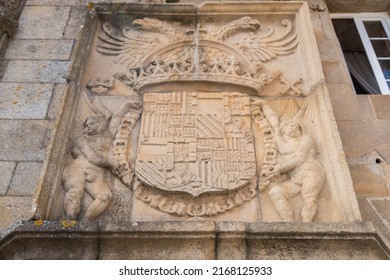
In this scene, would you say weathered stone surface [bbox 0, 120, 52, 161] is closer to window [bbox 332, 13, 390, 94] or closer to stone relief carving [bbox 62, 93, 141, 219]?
stone relief carving [bbox 62, 93, 141, 219]

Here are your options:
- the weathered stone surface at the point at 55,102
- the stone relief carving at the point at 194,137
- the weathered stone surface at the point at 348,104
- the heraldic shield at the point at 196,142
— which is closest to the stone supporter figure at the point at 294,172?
the stone relief carving at the point at 194,137

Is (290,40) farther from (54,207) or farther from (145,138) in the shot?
(54,207)

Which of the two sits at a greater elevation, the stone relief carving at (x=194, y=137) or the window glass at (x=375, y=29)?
the window glass at (x=375, y=29)

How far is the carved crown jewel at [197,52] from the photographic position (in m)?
3.77

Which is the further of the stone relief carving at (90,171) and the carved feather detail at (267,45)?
the carved feather detail at (267,45)

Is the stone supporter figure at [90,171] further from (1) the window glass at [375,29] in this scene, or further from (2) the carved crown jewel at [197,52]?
(1) the window glass at [375,29]

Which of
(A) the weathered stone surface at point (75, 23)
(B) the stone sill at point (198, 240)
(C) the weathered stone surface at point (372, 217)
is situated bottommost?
(B) the stone sill at point (198, 240)

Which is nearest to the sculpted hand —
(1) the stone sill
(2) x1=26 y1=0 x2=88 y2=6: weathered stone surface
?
(1) the stone sill

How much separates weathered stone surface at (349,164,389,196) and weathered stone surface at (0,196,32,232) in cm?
276

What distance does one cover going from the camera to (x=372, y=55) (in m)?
5.00

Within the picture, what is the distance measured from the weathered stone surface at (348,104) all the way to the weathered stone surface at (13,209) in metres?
2.95

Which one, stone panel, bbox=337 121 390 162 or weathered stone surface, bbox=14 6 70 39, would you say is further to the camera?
weathered stone surface, bbox=14 6 70 39

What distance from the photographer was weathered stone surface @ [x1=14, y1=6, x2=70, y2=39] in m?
4.73

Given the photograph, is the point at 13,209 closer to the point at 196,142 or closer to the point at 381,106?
the point at 196,142
